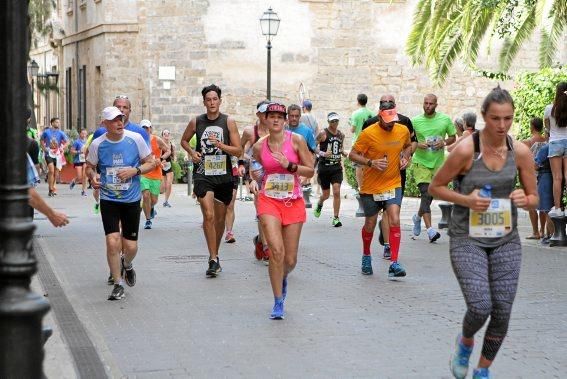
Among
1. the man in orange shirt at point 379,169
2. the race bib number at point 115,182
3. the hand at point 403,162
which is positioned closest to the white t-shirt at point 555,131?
the hand at point 403,162

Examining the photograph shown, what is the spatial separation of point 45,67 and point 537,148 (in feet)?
124

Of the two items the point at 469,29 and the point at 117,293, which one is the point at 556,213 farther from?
the point at 117,293

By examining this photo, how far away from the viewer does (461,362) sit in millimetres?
6676

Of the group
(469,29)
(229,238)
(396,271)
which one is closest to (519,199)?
(396,271)

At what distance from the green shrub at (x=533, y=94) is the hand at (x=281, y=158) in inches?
372

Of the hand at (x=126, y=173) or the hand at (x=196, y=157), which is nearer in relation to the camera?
the hand at (x=126, y=173)

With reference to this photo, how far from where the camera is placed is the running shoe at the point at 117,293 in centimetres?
1042

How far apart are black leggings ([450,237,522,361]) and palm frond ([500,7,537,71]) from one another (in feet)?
39.4

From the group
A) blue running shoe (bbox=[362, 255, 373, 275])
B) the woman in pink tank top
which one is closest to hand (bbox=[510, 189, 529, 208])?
the woman in pink tank top

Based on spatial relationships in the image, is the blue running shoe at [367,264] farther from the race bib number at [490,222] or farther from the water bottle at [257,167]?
the race bib number at [490,222]

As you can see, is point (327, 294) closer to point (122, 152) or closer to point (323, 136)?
point (122, 152)

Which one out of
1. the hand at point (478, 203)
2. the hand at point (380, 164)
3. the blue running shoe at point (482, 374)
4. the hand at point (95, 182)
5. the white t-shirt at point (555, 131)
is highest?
the hand at point (478, 203)

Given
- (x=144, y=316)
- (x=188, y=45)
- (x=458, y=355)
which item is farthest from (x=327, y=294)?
(x=188, y=45)

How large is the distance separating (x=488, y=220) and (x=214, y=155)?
611 cm
